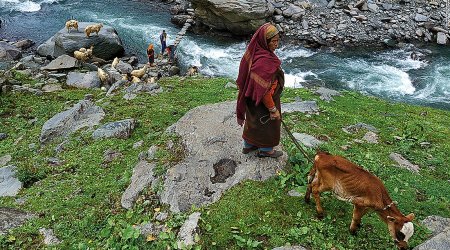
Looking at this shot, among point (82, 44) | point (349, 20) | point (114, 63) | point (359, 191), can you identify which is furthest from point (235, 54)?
point (359, 191)

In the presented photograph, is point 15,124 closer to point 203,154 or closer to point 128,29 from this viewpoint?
point 203,154

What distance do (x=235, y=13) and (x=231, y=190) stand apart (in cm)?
2078

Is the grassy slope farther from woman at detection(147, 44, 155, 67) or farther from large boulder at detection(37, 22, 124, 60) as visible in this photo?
large boulder at detection(37, 22, 124, 60)

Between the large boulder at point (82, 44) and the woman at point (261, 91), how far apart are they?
17.9 meters

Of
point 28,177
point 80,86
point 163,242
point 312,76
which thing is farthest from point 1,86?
point 312,76

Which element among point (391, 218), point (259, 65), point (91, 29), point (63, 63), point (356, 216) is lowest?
point (63, 63)

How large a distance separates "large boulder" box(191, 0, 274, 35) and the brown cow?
70.7ft

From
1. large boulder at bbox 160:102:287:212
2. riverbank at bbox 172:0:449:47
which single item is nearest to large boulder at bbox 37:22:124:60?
riverbank at bbox 172:0:449:47

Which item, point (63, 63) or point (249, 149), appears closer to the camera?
point (249, 149)

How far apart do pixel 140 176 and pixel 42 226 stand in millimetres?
1997

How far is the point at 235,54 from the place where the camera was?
26.3 meters

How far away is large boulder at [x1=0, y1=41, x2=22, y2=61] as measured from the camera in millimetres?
23469

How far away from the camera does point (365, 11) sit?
29.1 metres

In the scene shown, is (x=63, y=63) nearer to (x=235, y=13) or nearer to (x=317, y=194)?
(x=235, y=13)
